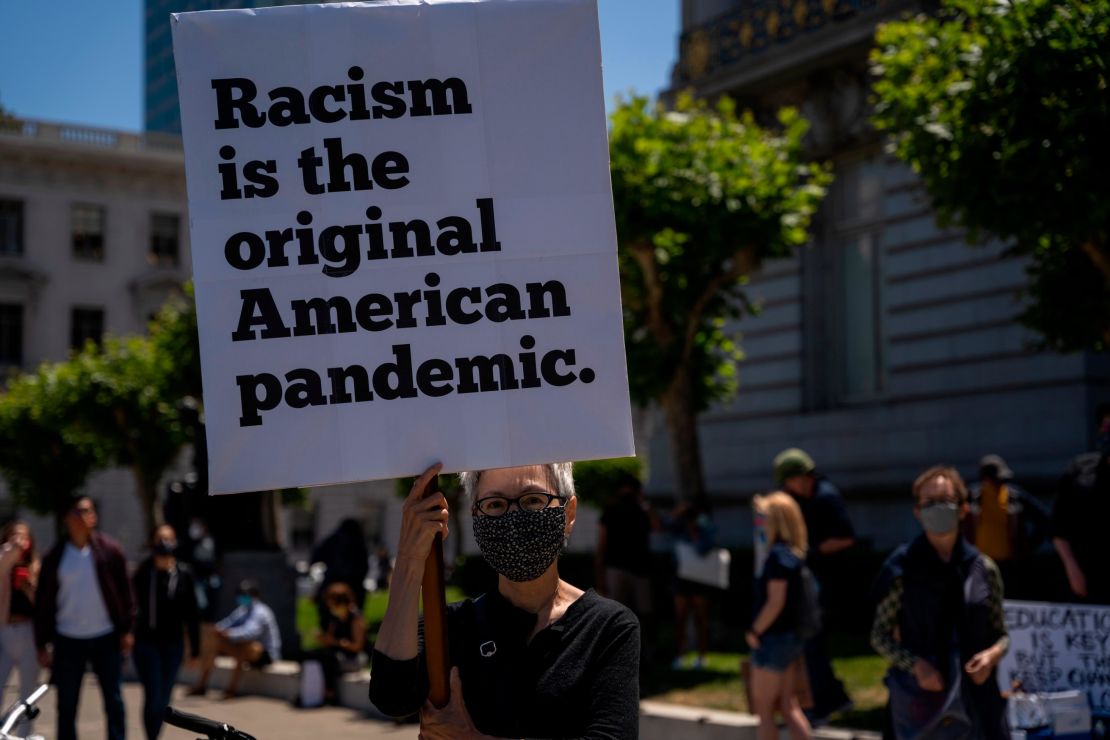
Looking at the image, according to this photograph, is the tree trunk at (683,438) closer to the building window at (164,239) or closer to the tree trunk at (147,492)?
the tree trunk at (147,492)

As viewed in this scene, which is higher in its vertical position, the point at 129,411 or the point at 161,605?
the point at 129,411

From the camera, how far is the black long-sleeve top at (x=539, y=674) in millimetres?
3475

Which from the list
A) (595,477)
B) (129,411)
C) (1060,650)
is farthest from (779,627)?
(129,411)

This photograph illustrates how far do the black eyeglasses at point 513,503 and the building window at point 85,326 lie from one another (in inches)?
2094

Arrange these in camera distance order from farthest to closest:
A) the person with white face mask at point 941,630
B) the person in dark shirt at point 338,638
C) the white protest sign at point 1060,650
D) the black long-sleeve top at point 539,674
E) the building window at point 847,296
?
1. the building window at point 847,296
2. the person in dark shirt at point 338,638
3. the white protest sign at point 1060,650
4. the person with white face mask at point 941,630
5. the black long-sleeve top at point 539,674

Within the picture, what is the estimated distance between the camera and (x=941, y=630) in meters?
6.61

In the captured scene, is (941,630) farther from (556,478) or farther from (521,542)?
(521,542)

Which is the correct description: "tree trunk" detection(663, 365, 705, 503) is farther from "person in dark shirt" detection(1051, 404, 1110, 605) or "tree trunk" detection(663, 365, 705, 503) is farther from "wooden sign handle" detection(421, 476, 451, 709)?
"wooden sign handle" detection(421, 476, 451, 709)

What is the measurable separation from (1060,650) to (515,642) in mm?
5273

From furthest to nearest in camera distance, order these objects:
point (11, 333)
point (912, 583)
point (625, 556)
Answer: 1. point (11, 333)
2. point (625, 556)
3. point (912, 583)

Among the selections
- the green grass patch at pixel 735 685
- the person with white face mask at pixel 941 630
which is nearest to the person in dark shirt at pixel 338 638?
the green grass patch at pixel 735 685

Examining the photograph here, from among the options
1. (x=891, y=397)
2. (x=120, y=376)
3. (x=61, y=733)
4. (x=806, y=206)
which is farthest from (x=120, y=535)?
(x=61, y=733)

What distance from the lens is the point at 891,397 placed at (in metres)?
22.9

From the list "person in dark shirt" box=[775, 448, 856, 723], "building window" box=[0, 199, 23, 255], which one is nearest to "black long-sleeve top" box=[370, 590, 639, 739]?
"person in dark shirt" box=[775, 448, 856, 723]
